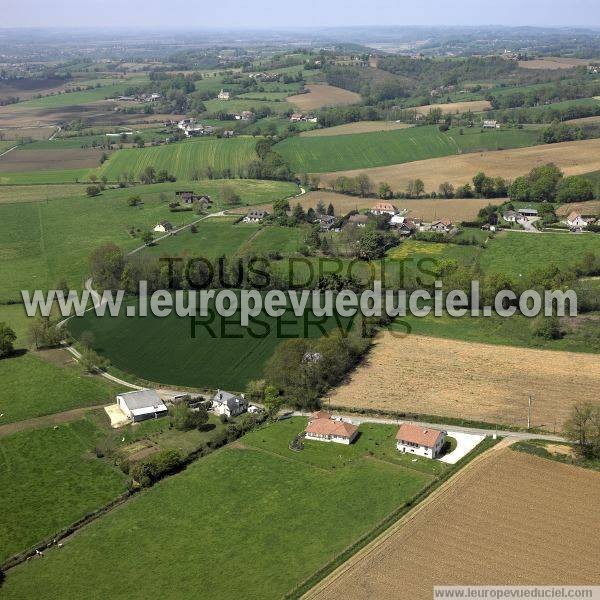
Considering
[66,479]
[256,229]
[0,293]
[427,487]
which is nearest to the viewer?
[427,487]

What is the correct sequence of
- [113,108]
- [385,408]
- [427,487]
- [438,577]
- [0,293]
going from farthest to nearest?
[113,108] < [0,293] < [385,408] < [427,487] < [438,577]

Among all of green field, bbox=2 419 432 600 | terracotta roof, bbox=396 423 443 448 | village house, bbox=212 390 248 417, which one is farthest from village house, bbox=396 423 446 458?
village house, bbox=212 390 248 417

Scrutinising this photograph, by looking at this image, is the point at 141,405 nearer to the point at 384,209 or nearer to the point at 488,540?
the point at 488,540

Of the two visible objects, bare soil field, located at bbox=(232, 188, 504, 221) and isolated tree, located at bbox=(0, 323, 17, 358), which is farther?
bare soil field, located at bbox=(232, 188, 504, 221)

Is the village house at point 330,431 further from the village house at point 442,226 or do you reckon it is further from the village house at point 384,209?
the village house at point 384,209

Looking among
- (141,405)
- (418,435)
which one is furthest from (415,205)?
(418,435)

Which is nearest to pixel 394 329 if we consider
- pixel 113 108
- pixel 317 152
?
pixel 317 152

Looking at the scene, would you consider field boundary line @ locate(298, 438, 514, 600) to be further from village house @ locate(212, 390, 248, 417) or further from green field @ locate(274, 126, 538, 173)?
green field @ locate(274, 126, 538, 173)

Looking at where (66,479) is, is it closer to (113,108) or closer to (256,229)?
(256,229)
